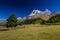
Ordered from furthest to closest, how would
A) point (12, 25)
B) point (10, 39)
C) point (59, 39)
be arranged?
point (12, 25) < point (10, 39) < point (59, 39)

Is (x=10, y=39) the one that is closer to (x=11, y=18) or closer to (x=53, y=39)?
(x=53, y=39)

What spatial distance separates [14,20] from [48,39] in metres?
38.4

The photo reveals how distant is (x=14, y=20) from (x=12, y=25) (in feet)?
11.0

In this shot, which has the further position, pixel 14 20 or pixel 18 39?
pixel 14 20

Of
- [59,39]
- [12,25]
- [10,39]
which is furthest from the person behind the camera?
[12,25]

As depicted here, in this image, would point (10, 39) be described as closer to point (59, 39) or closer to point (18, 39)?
point (18, 39)

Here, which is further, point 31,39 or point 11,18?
point 11,18

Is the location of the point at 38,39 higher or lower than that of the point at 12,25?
lower

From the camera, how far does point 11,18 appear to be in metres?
71.6

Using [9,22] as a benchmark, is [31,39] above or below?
below

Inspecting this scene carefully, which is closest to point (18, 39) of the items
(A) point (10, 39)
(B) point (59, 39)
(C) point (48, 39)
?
(A) point (10, 39)

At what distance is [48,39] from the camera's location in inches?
1379

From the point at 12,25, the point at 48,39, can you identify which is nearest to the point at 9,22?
the point at 12,25

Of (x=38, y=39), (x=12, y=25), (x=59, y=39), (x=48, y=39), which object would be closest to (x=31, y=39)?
(x=38, y=39)
